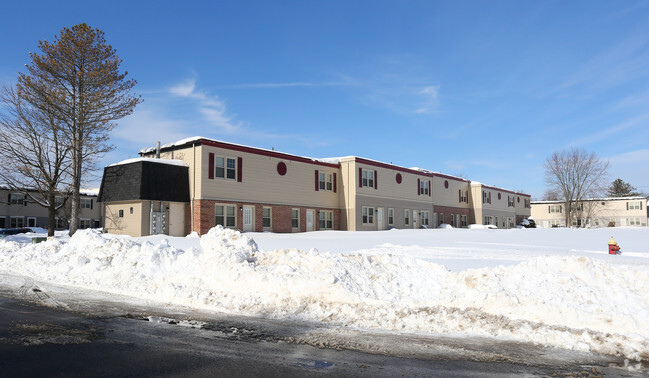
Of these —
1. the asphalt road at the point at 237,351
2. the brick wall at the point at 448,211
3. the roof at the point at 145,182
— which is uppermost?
the roof at the point at 145,182

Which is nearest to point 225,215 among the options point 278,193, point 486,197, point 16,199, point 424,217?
point 278,193

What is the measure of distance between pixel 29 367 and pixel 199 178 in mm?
23613

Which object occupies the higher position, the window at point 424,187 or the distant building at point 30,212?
the window at point 424,187

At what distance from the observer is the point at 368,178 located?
38.9m

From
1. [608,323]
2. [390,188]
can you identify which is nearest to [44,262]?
[608,323]

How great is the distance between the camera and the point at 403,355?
5957mm

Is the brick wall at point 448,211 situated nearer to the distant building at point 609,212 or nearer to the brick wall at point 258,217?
the brick wall at point 258,217

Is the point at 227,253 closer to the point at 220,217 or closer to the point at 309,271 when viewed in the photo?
the point at 309,271

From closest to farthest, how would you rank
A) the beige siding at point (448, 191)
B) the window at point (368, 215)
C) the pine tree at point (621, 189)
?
the window at point (368, 215) → the beige siding at point (448, 191) → the pine tree at point (621, 189)

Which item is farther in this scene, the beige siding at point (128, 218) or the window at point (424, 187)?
the window at point (424, 187)

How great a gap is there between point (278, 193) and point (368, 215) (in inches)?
379

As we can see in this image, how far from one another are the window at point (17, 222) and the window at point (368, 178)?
128 ft

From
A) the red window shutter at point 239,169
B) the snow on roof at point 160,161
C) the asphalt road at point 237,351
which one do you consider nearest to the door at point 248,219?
the red window shutter at point 239,169

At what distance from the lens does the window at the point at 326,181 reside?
1446 inches
